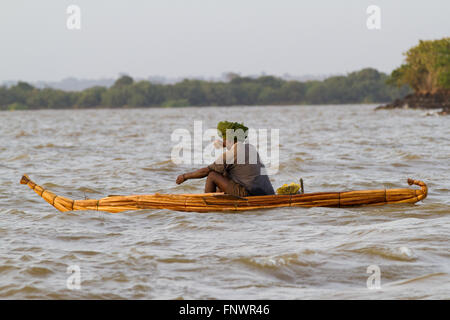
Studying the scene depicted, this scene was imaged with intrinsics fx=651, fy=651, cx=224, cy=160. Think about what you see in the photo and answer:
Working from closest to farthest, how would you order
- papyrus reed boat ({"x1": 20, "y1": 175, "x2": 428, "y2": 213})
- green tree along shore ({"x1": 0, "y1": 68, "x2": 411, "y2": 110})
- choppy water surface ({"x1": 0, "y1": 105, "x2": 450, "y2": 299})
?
choppy water surface ({"x1": 0, "y1": 105, "x2": 450, "y2": 299}), papyrus reed boat ({"x1": 20, "y1": 175, "x2": 428, "y2": 213}), green tree along shore ({"x1": 0, "y1": 68, "x2": 411, "y2": 110})

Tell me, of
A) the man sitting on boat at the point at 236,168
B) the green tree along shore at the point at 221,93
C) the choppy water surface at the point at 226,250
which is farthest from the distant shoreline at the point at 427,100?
the man sitting on boat at the point at 236,168

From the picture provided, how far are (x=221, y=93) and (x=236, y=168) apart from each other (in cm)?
14651

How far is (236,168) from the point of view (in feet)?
33.2

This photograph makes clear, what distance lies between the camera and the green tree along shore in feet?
470

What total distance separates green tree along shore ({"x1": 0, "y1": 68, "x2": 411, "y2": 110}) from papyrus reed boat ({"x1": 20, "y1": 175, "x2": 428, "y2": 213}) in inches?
5338

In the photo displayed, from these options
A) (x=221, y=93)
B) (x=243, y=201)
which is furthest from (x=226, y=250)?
(x=221, y=93)

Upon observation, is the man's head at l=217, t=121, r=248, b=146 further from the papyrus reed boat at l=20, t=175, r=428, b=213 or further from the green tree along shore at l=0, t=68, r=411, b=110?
the green tree along shore at l=0, t=68, r=411, b=110

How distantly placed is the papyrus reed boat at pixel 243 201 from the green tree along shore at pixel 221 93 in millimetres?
135582

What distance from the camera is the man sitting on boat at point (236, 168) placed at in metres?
10.1

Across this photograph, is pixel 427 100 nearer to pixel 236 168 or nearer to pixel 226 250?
pixel 236 168

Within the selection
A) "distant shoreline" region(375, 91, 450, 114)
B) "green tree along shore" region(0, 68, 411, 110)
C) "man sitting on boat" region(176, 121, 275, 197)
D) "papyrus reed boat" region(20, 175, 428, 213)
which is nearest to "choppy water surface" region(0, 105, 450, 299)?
"papyrus reed boat" region(20, 175, 428, 213)

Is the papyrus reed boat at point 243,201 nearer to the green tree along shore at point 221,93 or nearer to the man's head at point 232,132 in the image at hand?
the man's head at point 232,132

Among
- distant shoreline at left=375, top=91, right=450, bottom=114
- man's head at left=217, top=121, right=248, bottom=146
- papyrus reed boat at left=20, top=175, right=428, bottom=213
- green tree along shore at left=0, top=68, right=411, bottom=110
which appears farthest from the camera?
green tree along shore at left=0, top=68, right=411, bottom=110
